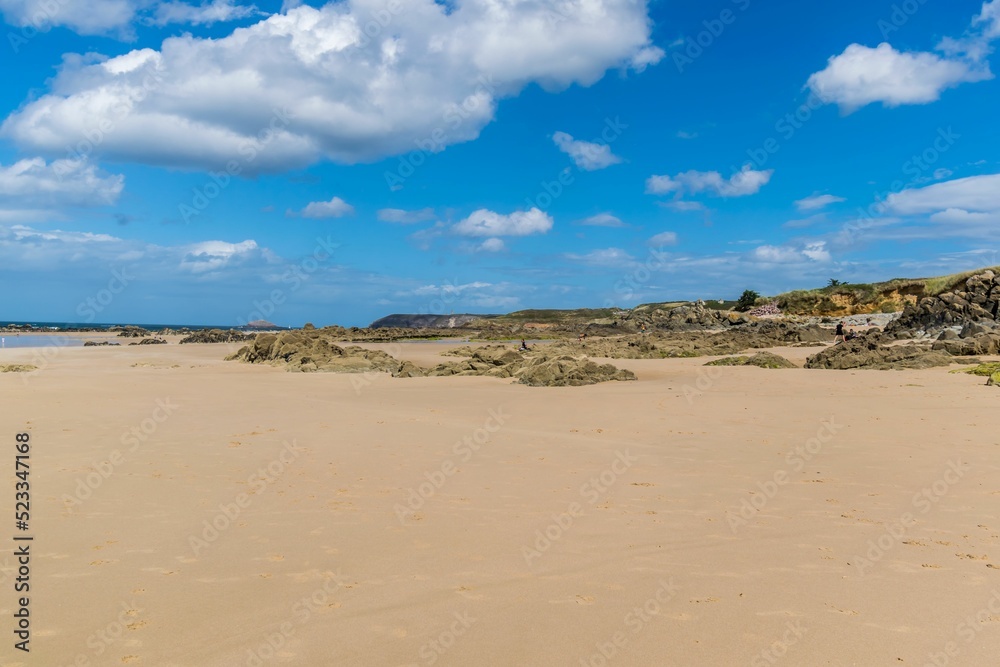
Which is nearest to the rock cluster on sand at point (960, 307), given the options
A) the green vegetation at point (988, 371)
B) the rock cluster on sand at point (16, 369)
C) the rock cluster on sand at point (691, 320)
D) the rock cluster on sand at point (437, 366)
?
the green vegetation at point (988, 371)

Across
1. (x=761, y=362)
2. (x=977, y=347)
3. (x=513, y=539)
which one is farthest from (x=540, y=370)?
(x=977, y=347)

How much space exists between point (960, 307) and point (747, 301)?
3429 centimetres

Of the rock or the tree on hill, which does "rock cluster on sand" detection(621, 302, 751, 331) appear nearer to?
the tree on hill

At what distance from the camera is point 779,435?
8.34 meters

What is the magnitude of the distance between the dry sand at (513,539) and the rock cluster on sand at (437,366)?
544 cm

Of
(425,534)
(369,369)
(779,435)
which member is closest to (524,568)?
(425,534)

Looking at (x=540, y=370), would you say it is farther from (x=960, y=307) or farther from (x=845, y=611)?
(x=960, y=307)

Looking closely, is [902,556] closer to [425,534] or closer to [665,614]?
[665,614]

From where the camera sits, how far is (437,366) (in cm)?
1853

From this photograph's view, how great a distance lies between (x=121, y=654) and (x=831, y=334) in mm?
34789

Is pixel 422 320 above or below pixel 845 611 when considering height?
above

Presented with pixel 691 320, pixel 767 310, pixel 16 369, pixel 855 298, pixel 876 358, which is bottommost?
pixel 16 369

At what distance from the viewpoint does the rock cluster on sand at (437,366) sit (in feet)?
50.3

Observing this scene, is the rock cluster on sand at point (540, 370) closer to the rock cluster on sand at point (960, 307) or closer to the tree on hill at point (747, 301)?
the rock cluster on sand at point (960, 307)
